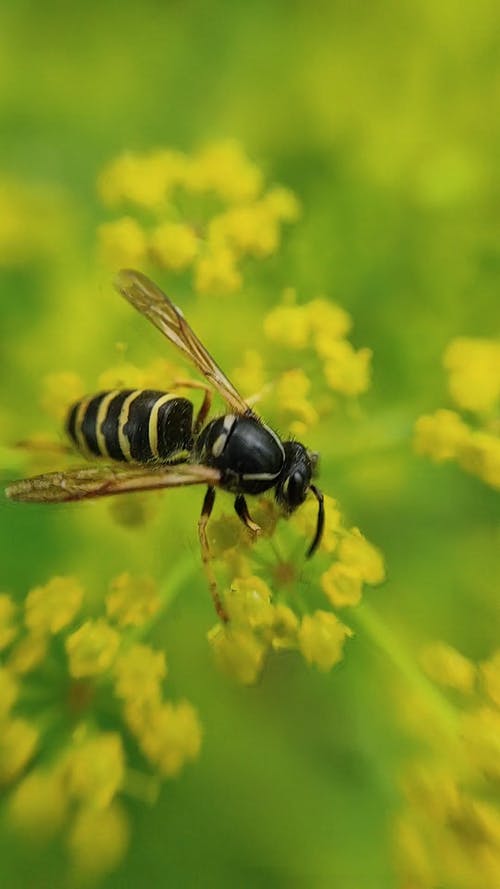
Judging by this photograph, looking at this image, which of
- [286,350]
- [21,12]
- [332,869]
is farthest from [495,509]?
[21,12]

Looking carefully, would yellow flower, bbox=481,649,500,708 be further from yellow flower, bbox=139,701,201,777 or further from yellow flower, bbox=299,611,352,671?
yellow flower, bbox=139,701,201,777

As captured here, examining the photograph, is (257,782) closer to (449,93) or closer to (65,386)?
(65,386)

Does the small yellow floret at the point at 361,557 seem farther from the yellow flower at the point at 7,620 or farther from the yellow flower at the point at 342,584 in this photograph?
the yellow flower at the point at 7,620

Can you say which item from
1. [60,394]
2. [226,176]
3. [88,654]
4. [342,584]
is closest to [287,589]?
[342,584]

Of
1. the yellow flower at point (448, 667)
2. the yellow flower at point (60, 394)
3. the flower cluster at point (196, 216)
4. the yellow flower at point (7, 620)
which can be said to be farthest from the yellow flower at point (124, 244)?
the yellow flower at point (448, 667)

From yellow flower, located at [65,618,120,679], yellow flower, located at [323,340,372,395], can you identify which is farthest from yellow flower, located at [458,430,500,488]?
yellow flower, located at [65,618,120,679]
